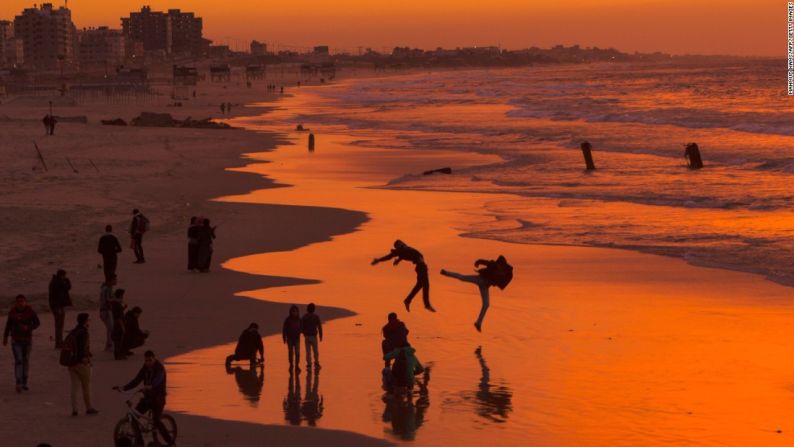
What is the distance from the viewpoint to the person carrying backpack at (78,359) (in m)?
14.2

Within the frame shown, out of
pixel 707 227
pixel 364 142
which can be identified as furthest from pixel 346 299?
pixel 364 142

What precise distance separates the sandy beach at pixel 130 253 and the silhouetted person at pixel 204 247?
425mm

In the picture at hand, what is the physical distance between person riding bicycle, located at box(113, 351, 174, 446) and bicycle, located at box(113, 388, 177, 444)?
0.06 m

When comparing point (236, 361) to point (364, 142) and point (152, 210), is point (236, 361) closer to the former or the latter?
point (152, 210)

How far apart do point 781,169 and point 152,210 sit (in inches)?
1069

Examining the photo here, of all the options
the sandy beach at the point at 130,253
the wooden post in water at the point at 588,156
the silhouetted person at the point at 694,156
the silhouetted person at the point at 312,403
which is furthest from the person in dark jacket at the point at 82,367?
the silhouetted person at the point at 694,156

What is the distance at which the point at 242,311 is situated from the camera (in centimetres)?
2109

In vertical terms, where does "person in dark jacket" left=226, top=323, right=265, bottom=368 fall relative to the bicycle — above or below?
below

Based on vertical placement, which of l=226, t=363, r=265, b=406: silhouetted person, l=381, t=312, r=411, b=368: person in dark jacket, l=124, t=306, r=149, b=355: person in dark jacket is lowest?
l=226, t=363, r=265, b=406: silhouetted person

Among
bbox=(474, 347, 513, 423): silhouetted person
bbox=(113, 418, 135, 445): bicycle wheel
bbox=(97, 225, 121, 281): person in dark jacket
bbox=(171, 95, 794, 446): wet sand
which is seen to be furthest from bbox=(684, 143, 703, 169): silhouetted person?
bbox=(113, 418, 135, 445): bicycle wheel

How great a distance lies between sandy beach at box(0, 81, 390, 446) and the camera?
1423 centimetres

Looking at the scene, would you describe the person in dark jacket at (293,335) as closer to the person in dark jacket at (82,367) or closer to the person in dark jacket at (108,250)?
the person in dark jacket at (82,367)

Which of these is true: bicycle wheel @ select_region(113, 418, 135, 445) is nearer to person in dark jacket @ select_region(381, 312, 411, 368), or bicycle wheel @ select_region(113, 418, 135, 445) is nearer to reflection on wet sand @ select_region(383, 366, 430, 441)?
reflection on wet sand @ select_region(383, 366, 430, 441)

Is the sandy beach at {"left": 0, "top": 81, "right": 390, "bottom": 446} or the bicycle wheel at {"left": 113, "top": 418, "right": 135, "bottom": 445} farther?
the sandy beach at {"left": 0, "top": 81, "right": 390, "bottom": 446}
